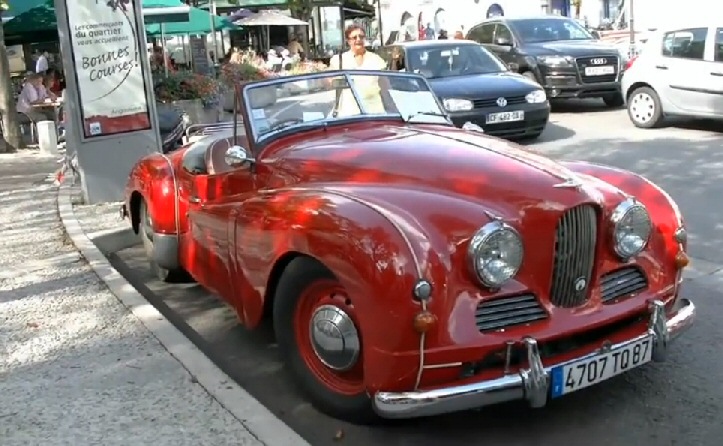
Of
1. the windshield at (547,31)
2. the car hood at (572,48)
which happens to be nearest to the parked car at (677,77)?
the car hood at (572,48)

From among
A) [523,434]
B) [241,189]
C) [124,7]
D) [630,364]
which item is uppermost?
[124,7]

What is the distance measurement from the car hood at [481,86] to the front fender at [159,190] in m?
5.96

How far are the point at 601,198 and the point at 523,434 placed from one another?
1155 mm

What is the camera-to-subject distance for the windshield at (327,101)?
17.3ft

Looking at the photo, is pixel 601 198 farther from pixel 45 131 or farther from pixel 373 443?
pixel 45 131

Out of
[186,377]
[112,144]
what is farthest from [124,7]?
[186,377]

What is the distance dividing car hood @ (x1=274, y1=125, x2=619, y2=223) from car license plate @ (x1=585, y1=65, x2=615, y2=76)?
10491mm

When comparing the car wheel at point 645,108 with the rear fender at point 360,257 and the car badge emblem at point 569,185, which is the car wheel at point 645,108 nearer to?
the car badge emblem at point 569,185

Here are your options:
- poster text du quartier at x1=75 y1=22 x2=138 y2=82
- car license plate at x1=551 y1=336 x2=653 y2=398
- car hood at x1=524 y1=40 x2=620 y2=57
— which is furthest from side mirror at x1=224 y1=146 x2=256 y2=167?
car hood at x1=524 y1=40 x2=620 y2=57

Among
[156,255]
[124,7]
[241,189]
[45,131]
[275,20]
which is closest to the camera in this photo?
[241,189]

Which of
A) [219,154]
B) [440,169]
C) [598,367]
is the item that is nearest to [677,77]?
[219,154]

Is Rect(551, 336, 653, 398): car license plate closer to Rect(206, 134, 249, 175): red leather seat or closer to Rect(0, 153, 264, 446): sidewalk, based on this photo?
Rect(0, 153, 264, 446): sidewalk

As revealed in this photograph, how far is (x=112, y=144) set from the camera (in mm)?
9797

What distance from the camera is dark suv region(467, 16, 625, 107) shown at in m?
15.0
